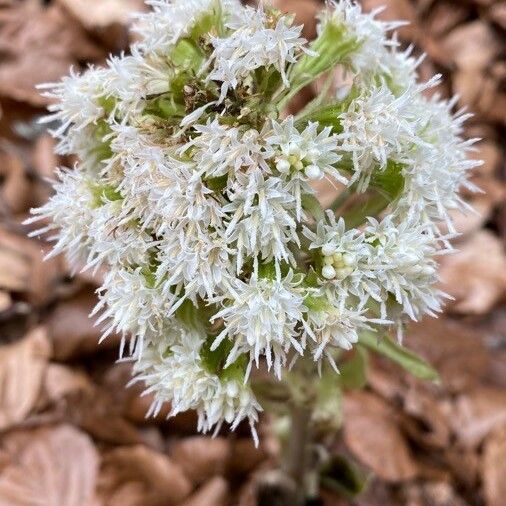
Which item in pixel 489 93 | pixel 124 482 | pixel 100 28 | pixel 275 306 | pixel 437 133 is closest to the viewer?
pixel 275 306

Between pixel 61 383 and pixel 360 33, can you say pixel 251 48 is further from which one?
pixel 61 383

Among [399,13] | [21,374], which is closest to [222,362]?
[21,374]

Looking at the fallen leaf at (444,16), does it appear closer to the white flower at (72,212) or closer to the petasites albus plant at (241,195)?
the petasites albus plant at (241,195)

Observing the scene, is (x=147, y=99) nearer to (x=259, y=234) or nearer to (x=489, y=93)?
(x=259, y=234)

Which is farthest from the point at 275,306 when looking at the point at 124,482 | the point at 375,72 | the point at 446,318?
the point at 446,318

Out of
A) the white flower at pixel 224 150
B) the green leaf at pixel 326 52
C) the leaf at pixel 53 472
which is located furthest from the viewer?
the leaf at pixel 53 472

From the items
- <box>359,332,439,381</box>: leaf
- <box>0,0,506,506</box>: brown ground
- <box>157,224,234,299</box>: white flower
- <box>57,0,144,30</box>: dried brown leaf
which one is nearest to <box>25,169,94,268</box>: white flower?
<box>157,224,234,299</box>: white flower

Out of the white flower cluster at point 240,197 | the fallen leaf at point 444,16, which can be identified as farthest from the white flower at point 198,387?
the fallen leaf at point 444,16
